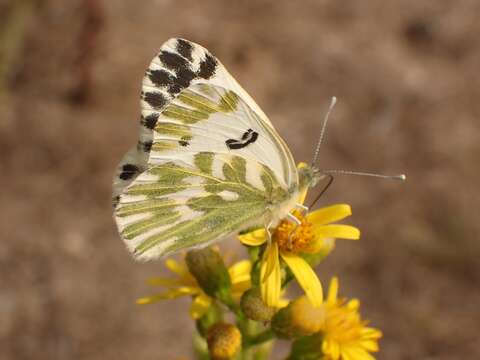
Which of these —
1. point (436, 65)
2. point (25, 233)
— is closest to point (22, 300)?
point (25, 233)

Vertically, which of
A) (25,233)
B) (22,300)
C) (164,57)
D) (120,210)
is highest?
(164,57)

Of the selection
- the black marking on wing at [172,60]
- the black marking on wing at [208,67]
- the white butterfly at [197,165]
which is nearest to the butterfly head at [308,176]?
the white butterfly at [197,165]

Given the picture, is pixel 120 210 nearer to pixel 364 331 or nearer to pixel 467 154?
pixel 364 331

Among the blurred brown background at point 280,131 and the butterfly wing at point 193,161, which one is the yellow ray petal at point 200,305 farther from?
the blurred brown background at point 280,131

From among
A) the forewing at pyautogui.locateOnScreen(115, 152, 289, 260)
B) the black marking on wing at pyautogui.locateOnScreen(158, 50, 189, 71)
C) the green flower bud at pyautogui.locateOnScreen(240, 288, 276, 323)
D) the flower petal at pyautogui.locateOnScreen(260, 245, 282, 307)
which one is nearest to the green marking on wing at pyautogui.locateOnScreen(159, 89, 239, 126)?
the black marking on wing at pyautogui.locateOnScreen(158, 50, 189, 71)

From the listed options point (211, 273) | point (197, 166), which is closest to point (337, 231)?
point (211, 273)

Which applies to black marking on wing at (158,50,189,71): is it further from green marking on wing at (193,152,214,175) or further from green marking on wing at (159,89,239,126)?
green marking on wing at (193,152,214,175)

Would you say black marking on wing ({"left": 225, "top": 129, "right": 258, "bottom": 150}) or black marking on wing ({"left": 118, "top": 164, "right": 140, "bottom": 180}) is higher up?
black marking on wing ({"left": 225, "top": 129, "right": 258, "bottom": 150})

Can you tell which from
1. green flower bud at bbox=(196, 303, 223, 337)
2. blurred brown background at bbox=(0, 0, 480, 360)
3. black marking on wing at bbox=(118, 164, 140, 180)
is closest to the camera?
black marking on wing at bbox=(118, 164, 140, 180)
